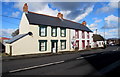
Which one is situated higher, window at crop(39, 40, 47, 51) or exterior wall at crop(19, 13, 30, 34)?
exterior wall at crop(19, 13, 30, 34)

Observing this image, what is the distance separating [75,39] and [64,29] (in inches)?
176

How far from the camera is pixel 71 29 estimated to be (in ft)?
90.6

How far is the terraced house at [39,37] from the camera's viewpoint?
18391 millimetres

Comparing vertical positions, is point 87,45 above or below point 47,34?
below

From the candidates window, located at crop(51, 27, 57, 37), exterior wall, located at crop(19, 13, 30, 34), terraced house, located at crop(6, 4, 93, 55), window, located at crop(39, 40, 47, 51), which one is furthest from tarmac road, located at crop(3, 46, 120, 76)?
window, located at crop(51, 27, 57, 37)

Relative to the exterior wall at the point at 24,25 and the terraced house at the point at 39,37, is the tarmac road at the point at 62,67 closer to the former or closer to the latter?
the terraced house at the point at 39,37

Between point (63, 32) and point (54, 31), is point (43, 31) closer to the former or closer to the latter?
point (54, 31)

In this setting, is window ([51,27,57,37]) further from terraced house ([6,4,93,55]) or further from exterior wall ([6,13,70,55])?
exterior wall ([6,13,70,55])

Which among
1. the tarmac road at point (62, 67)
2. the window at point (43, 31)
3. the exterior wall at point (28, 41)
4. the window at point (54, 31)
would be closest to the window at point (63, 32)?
the exterior wall at point (28, 41)

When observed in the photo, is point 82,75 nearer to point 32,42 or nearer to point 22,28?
point 32,42

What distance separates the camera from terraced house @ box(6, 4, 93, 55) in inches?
724

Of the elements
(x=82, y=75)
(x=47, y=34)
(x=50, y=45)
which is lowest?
(x=82, y=75)

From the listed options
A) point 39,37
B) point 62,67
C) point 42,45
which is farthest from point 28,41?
point 62,67

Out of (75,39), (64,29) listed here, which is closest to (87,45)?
(75,39)
